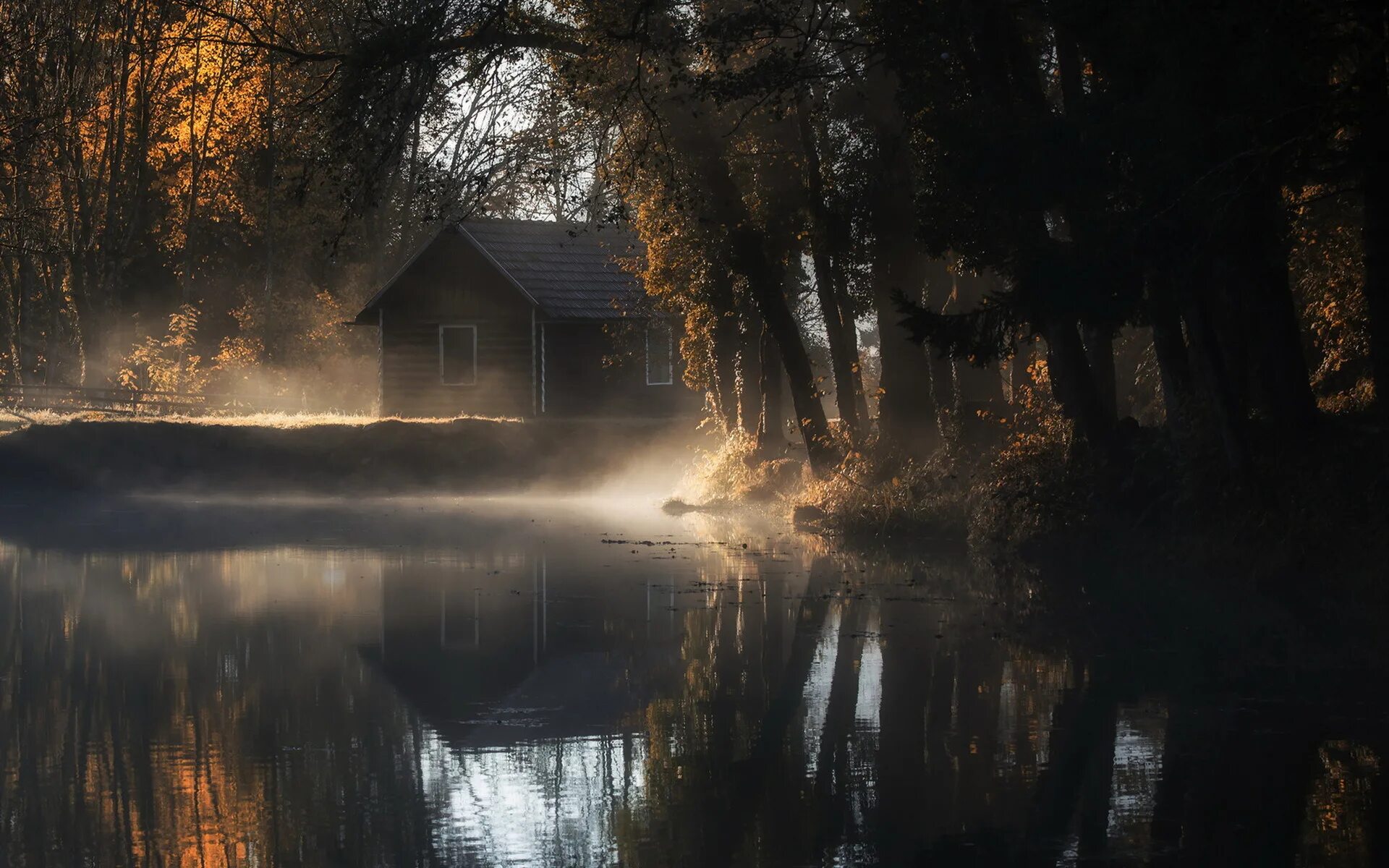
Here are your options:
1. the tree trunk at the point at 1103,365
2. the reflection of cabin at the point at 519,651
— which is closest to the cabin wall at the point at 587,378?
the tree trunk at the point at 1103,365

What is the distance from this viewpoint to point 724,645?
14.8 meters

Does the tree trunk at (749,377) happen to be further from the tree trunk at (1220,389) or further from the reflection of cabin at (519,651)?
the tree trunk at (1220,389)

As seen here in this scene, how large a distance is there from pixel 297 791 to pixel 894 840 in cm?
307

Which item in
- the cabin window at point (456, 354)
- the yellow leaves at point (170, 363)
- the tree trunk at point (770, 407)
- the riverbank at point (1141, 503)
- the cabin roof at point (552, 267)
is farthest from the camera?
the yellow leaves at point (170, 363)

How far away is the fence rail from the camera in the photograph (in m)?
51.0

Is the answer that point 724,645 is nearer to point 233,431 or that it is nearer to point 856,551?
point 856,551

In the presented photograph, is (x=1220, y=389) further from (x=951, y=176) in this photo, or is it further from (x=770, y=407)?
(x=770, y=407)

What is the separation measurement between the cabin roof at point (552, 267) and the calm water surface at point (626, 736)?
28.7 m

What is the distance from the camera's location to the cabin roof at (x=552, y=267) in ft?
157

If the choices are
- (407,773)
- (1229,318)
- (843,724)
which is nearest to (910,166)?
(1229,318)

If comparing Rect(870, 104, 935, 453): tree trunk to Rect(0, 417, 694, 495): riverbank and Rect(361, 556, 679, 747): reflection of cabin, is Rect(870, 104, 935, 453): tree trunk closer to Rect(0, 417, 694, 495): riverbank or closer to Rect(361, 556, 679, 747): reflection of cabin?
Rect(361, 556, 679, 747): reflection of cabin

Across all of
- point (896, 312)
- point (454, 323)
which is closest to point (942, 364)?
point (896, 312)

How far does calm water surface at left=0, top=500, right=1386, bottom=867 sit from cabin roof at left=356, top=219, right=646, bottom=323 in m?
28.7

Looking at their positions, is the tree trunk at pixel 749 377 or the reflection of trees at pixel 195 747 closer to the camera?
the reflection of trees at pixel 195 747
